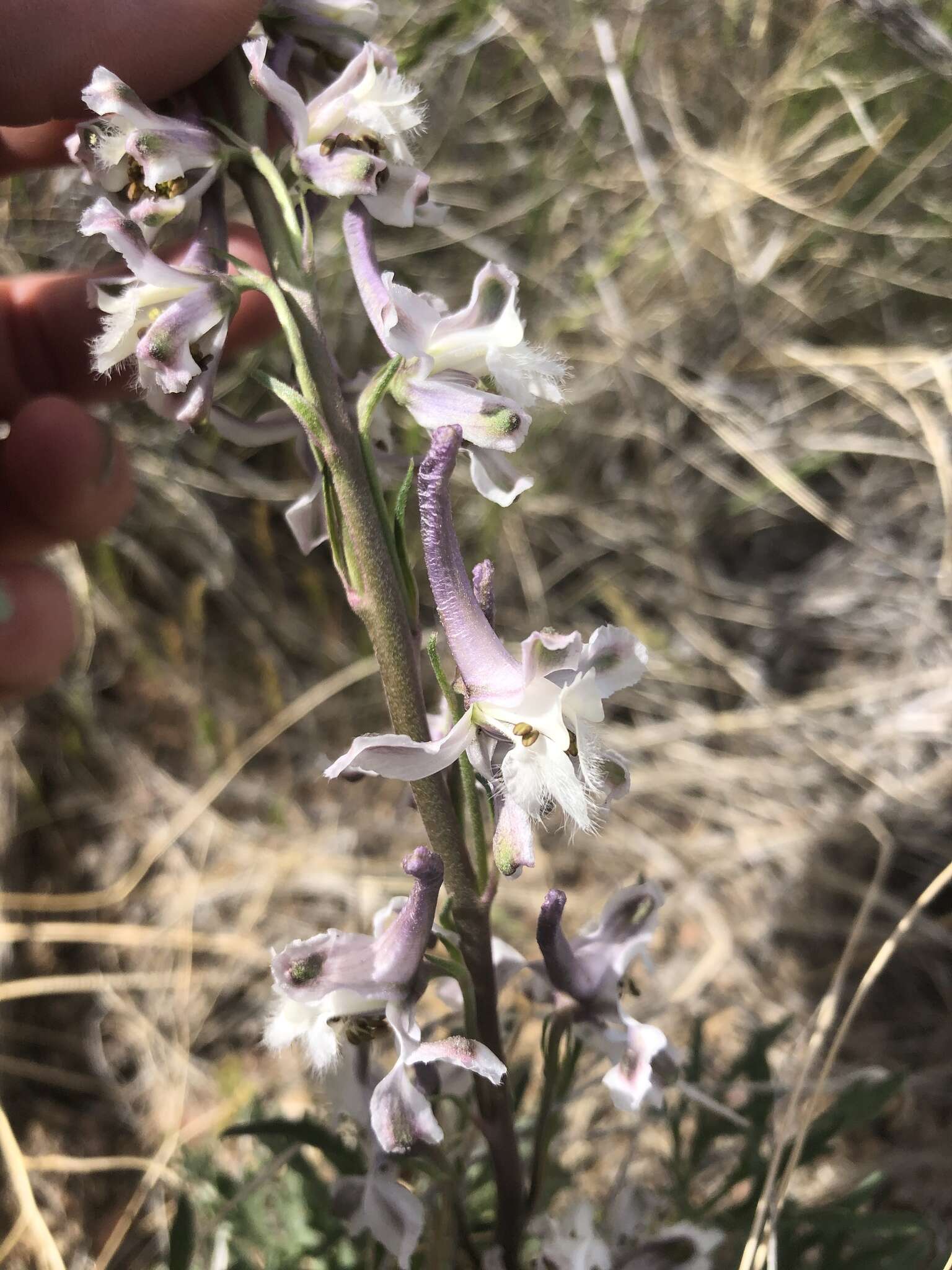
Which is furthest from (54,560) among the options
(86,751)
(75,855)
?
(75,855)

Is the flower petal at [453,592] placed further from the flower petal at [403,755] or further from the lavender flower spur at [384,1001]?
→ the lavender flower spur at [384,1001]

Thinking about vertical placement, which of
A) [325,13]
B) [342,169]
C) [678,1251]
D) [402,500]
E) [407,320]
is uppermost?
[325,13]

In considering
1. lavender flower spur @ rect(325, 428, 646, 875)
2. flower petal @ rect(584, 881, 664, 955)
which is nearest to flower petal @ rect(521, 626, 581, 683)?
lavender flower spur @ rect(325, 428, 646, 875)

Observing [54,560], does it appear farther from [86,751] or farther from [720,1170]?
[720,1170]

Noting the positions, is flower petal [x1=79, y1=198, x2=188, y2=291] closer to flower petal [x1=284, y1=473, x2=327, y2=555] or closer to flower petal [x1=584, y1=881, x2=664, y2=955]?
flower petal [x1=284, y1=473, x2=327, y2=555]

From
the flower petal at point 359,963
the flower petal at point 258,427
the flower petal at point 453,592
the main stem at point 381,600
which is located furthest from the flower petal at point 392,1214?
the flower petal at point 258,427

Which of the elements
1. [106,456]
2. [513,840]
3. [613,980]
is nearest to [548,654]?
[513,840]

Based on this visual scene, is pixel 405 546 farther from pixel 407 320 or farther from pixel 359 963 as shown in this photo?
pixel 359 963
